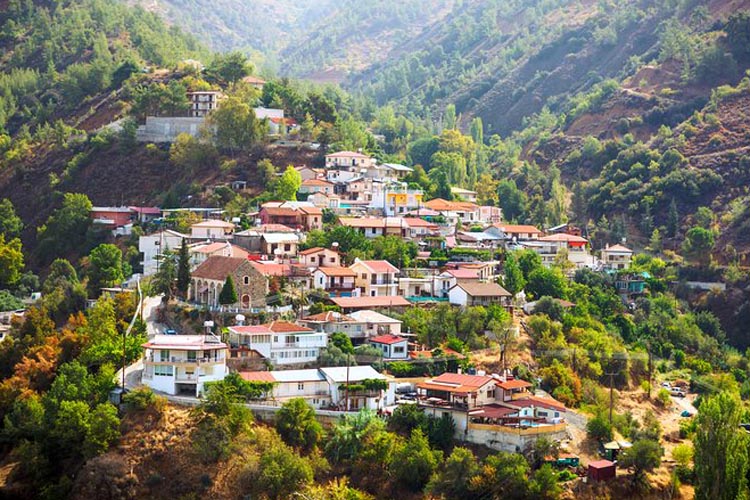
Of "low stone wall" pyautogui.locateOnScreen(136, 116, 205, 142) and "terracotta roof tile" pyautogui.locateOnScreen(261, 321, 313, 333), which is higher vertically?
"low stone wall" pyautogui.locateOnScreen(136, 116, 205, 142)

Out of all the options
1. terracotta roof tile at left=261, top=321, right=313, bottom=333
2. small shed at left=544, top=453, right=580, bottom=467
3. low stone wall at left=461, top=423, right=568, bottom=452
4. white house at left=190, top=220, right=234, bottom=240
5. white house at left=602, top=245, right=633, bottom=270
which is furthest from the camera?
white house at left=602, top=245, right=633, bottom=270

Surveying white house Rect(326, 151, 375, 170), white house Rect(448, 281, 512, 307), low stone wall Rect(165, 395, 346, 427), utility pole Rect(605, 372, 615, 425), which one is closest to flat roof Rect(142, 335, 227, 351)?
low stone wall Rect(165, 395, 346, 427)

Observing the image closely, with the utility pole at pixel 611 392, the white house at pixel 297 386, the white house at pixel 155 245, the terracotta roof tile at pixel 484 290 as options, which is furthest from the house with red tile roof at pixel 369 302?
the white house at pixel 155 245

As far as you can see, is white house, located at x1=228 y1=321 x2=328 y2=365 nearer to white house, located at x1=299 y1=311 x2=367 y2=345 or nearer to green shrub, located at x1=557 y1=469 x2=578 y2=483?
white house, located at x1=299 y1=311 x2=367 y2=345

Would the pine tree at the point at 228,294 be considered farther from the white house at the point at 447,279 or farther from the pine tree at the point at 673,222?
the pine tree at the point at 673,222

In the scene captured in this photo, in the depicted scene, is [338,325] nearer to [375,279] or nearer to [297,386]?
[297,386]

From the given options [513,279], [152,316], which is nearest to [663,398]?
[513,279]

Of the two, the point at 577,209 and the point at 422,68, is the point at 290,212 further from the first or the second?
the point at 422,68
